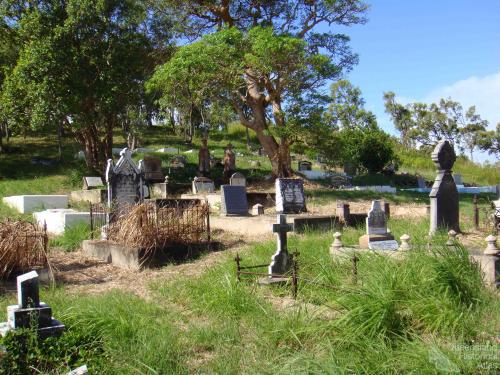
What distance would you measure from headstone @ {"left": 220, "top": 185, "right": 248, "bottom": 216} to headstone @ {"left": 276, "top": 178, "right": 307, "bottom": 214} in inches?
40.6

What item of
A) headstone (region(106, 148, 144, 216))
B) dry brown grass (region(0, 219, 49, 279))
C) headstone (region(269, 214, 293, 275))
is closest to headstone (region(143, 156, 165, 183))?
headstone (region(106, 148, 144, 216))

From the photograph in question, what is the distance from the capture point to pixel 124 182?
1273cm

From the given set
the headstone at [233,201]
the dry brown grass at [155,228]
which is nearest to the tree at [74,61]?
the headstone at [233,201]

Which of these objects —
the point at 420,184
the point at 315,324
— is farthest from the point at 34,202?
the point at 420,184

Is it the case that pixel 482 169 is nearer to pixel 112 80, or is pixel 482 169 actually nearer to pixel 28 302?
pixel 112 80

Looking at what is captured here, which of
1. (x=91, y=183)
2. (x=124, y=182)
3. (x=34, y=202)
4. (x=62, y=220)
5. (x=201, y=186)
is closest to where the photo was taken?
(x=124, y=182)

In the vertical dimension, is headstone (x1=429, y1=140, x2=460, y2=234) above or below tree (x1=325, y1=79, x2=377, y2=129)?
below

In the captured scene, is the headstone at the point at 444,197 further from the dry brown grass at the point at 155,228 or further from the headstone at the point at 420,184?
the headstone at the point at 420,184

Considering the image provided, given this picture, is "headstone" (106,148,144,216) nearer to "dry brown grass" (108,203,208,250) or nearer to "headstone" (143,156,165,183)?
"dry brown grass" (108,203,208,250)

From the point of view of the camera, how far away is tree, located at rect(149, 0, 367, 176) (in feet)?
61.9

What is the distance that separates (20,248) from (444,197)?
7674 mm

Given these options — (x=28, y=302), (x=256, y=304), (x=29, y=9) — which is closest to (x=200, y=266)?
(x=256, y=304)

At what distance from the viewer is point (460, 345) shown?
14.2 ft

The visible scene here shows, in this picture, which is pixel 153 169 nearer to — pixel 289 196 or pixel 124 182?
pixel 289 196
